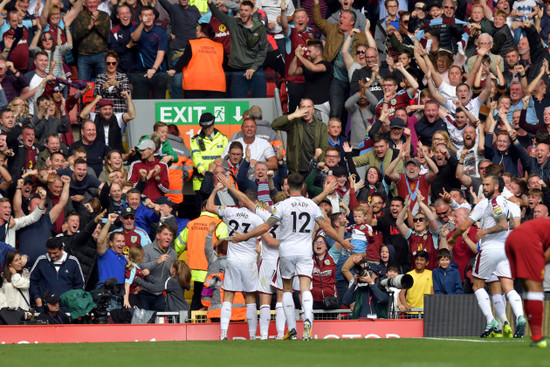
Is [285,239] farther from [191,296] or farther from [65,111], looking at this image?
[65,111]

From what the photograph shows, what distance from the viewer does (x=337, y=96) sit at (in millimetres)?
22641

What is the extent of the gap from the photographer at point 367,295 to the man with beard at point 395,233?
1843 mm

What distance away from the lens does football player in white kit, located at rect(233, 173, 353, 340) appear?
51.6 feet

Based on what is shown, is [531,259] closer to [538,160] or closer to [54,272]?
[54,272]

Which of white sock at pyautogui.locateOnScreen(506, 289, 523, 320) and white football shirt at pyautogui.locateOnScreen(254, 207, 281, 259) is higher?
white football shirt at pyautogui.locateOnScreen(254, 207, 281, 259)

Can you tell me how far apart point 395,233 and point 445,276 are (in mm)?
1884

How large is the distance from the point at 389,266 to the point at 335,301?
1.28 metres

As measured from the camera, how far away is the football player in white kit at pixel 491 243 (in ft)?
49.9

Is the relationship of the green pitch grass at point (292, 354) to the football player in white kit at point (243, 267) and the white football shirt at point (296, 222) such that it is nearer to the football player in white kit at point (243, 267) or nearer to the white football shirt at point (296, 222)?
the white football shirt at point (296, 222)

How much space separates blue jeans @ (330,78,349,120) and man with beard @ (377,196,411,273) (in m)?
3.43

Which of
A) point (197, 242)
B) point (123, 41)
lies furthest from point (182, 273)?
point (123, 41)

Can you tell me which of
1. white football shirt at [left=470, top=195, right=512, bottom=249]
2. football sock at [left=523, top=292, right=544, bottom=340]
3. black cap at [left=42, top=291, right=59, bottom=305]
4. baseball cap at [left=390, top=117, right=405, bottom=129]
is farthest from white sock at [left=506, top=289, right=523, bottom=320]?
baseball cap at [left=390, top=117, right=405, bottom=129]

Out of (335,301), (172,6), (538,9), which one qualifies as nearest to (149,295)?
(335,301)

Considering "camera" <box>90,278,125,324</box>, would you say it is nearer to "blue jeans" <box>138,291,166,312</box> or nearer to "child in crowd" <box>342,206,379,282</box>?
"blue jeans" <box>138,291,166,312</box>
